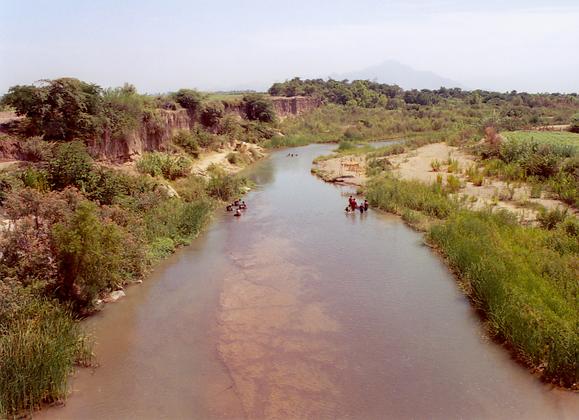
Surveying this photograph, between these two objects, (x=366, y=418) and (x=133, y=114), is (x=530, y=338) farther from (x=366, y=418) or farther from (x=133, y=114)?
(x=133, y=114)

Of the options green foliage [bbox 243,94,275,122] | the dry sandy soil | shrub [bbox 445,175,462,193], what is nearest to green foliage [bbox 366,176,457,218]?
shrub [bbox 445,175,462,193]

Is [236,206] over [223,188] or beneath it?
beneath

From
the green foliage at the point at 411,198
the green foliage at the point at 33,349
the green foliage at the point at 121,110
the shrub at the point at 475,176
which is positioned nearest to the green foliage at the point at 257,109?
the green foliage at the point at 121,110

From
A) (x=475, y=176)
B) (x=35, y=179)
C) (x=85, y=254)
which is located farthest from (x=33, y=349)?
(x=475, y=176)

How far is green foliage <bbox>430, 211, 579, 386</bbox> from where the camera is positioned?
31.2 ft

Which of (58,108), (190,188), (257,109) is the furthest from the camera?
(257,109)

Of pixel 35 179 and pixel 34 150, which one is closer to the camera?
pixel 35 179

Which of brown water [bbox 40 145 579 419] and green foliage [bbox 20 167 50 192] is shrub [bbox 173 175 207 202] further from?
green foliage [bbox 20 167 50 192]

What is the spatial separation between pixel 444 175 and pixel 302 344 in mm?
20772

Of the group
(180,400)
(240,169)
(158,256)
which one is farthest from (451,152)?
(180,400)

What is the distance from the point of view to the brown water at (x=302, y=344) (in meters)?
9.01

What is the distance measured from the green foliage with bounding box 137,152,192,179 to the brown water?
8203 millimetres

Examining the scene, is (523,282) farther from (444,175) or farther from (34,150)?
(34,150)

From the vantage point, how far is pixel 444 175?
28.8 metres
